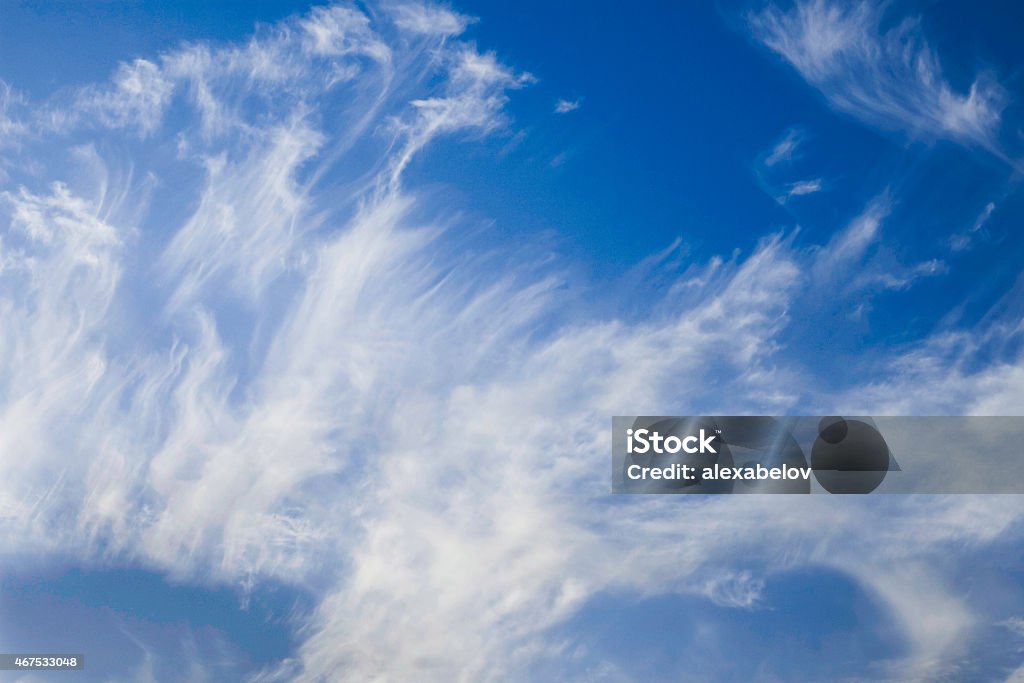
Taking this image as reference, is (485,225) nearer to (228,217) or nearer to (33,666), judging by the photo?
(228,217)

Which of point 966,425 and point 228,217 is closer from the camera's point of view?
point 966,425

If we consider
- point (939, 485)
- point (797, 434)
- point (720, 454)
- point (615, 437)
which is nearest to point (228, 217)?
point (615, 437)

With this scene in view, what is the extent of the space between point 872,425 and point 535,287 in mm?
4290

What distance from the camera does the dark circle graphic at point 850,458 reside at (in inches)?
436

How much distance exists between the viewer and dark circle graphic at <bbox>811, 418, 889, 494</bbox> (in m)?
11.1

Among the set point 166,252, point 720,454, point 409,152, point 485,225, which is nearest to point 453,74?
point 409,152

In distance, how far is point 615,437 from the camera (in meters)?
11.2

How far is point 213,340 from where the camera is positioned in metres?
11.4

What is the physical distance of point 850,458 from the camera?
36.6 ft

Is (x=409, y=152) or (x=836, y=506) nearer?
(x=836, y=506)

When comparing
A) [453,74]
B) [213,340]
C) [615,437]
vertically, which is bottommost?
[615,437]

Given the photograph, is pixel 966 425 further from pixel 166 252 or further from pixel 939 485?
pixel 166 252

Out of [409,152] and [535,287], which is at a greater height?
[409,152]

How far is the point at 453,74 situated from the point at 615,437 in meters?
4.87
